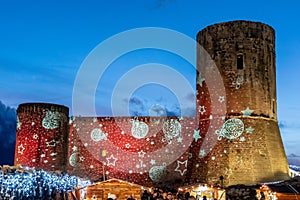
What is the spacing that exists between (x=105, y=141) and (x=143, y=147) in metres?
1.93

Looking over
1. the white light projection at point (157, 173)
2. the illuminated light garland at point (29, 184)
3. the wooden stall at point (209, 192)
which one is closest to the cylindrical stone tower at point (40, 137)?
the white light projection at point (157, 173)

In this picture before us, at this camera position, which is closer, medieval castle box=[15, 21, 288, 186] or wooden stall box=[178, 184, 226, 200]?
wooden stall box=[178, 184, 226, 200]

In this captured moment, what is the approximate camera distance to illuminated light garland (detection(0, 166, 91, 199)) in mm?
12203

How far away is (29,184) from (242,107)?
923 centimetres

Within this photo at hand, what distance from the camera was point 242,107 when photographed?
18.6 meters

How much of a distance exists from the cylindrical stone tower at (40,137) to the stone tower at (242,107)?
6.66 meters

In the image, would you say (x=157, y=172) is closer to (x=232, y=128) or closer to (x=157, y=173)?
(x=157, y=173)

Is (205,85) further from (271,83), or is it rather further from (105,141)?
(105,141)

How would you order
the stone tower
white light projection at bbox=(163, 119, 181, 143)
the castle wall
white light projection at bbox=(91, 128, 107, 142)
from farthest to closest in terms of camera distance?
white light projection at bbox=(91, 128, 107, 142)
white light projection at bbox=(163, 119, 181, 143)
the castle wall
the stone tower

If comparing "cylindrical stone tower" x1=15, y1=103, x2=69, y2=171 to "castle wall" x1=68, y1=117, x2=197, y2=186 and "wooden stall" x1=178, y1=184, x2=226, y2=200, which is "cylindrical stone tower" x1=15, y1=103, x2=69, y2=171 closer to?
"castle wall" x1=68, y1=117, x2=197, y2=186

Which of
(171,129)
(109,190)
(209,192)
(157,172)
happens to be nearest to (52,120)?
(157,172)

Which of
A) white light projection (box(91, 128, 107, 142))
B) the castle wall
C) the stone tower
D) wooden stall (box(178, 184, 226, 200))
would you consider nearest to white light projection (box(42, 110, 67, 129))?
the castle wall

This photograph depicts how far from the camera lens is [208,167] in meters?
18.7

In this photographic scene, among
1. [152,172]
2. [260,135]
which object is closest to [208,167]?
[260,135]
